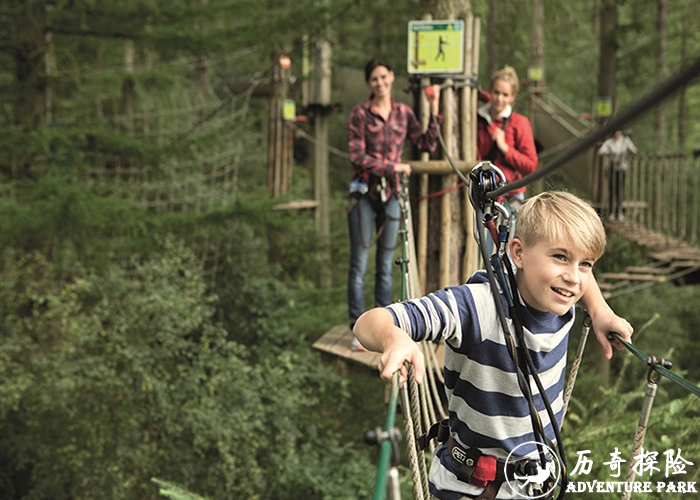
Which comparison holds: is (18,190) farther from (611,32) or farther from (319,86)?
(611,32)

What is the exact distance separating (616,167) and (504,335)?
7482mm

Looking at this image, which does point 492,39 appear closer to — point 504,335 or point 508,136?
point 508,136

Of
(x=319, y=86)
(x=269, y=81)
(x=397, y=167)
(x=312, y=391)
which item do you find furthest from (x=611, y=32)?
(x=397, y=167)

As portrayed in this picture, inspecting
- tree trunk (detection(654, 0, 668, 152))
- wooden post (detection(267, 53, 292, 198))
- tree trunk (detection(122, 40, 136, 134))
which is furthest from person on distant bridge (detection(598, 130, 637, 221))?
tree trunk (detection(122, 40, 136, 134))

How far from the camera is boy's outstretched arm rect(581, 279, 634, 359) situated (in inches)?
62.6

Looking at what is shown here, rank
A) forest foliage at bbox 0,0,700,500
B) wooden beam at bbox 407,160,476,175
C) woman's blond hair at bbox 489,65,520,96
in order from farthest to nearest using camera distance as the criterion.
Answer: forest foliage at bbox 0,0,700,500 < wooden beam at bbox 407,160,476,175 < woman's blond hair at bbox 489,65,520,96

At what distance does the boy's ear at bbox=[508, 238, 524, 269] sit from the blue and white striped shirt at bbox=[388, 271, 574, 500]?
0.07m

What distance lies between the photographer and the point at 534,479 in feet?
4.66

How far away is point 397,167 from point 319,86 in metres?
6.46

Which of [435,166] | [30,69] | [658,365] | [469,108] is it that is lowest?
[658,365]

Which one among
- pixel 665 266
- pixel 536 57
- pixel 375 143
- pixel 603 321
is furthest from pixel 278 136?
pixel 603 321

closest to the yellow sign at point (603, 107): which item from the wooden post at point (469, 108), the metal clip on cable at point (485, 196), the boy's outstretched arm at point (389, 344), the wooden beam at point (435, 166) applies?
the wooden post at point (469, 108)

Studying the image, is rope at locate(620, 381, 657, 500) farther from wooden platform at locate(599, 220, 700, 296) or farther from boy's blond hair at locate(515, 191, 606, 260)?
wooden platform at locate(599, 220, 700, 296)

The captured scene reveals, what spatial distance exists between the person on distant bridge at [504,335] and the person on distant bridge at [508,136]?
206 cm
